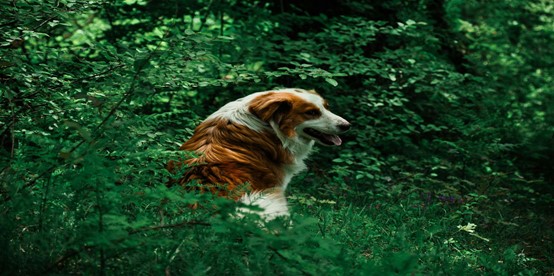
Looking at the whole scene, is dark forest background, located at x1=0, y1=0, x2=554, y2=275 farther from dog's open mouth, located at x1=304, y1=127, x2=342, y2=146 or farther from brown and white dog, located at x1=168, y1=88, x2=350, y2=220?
dog's open mouth, located at x1=304, y1=127, x2=342, y2=146

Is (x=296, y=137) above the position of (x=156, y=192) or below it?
below

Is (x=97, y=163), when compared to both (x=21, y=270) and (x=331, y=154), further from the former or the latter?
(x=331, y=154)

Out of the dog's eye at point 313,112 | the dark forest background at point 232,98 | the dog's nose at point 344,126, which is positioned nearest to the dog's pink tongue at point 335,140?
the dog's nose at point 344,126

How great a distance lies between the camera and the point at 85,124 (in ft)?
12.2

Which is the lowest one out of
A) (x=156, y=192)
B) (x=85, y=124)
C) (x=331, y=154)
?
(x=331, y=154)

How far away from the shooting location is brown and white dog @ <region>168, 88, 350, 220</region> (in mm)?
4164

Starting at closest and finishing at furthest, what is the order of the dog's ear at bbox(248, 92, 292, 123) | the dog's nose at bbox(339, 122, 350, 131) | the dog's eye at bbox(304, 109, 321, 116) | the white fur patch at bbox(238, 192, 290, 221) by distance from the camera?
the white fur patch at bbox(238, 192, 290, 221), the dog's ear at bbox(248, 92, 292, 123), the dog's eye at bbox(304, 109, 321, 116), the dog's nose at bbox(339, 122, 350, 131)

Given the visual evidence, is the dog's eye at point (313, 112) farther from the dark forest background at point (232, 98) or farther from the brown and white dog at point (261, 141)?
the dark forest background at point (232, 98)

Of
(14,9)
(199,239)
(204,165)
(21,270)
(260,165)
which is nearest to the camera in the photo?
(21,270)

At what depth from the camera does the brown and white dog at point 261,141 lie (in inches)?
164

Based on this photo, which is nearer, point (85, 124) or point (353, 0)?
point (85, 124)

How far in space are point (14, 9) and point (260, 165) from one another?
2047 mm

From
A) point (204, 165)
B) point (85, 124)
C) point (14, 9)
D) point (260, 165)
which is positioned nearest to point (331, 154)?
point (260, 165)

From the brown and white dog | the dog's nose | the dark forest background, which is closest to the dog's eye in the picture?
the brown and white dog
